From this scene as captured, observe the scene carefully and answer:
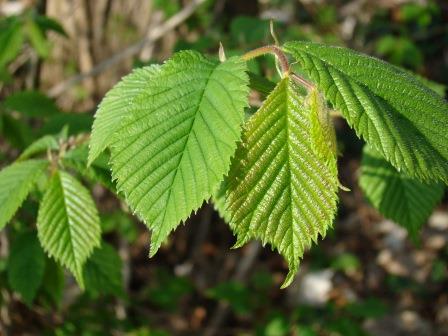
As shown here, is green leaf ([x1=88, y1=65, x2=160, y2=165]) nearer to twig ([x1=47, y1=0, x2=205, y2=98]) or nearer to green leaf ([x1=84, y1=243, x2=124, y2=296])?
green leaf ([x1=84, y1=243, x2=124, y2=296])

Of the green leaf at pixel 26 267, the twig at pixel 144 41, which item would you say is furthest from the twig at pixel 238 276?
the green leaf at pixel 26 267

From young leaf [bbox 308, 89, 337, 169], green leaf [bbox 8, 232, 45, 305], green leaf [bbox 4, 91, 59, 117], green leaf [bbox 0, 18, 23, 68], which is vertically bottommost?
green leaf [bbox 8, 232, 45, 305]

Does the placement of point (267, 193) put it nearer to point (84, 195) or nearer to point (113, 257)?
point (84, 195)

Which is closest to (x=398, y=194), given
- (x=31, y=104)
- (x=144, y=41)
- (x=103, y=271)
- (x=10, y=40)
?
(x=103, y=271)

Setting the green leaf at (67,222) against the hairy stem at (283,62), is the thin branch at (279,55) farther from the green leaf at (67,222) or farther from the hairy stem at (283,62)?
the green leaf at (67,222)

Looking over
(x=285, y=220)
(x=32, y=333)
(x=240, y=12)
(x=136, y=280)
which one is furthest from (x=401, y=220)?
(x=136, y=280)

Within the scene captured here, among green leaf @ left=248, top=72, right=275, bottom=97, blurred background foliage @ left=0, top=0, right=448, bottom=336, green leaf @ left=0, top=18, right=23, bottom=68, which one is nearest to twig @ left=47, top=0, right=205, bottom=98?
blurred background foliage @ left=0, top=0, right=448, bottom=336
